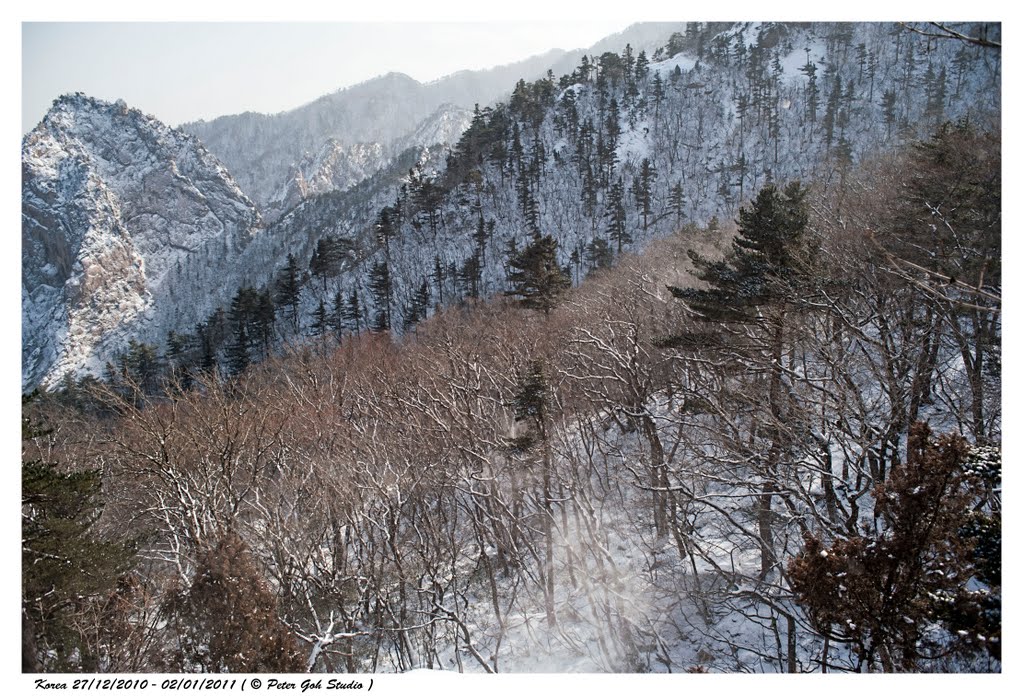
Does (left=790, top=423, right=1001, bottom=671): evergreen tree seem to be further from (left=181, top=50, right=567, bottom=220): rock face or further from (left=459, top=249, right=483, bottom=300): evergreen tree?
(left=181, top=50, right=567, bottom=220): rock face

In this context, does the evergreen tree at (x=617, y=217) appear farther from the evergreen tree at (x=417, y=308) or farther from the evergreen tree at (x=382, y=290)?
the evergreen tree at (x=382, y=290)

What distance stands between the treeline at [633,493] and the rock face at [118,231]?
155 feet

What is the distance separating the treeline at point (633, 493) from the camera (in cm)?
566

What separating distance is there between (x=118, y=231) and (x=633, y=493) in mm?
97333

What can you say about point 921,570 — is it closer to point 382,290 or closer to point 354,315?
point 354,315

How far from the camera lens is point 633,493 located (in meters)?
15.4

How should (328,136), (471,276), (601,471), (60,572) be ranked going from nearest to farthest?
(60,572) → (601,471) → (471,276) → (328,136)

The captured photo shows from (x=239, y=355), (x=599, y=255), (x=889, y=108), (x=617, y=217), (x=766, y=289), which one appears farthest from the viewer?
(x=889, y=108)

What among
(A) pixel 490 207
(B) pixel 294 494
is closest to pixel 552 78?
(A) pixel 490 207

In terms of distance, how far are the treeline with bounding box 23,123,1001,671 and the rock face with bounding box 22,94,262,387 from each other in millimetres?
47287

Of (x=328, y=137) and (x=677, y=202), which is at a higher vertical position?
(x=328, y=137)

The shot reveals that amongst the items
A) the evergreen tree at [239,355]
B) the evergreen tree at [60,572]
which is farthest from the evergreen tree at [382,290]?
the evergreen tree at [60,572]

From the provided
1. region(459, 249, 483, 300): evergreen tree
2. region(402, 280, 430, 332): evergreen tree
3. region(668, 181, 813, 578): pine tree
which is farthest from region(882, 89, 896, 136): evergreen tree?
region(668, 181, 813, 578): pine tree

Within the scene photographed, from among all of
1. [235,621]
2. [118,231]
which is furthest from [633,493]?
[118,231]
